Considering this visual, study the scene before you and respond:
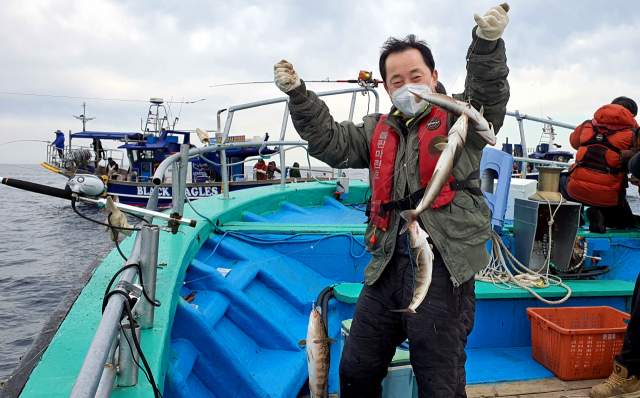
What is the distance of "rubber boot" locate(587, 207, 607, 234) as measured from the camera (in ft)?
15.8

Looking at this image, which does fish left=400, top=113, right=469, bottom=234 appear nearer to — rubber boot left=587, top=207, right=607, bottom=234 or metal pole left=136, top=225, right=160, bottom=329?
metal pole left=136, top=225, right=160, bottom=329

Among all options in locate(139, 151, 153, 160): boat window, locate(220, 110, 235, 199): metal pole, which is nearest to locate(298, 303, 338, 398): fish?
locate(220, 110, 235, 199): metal pole

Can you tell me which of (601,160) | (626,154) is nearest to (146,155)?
(601,160)

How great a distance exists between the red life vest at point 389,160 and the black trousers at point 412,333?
25cm

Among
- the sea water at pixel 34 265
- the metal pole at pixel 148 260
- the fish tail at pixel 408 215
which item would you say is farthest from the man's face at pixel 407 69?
the sea water at pixel 34 265

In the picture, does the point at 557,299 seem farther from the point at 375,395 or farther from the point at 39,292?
the point at 39,292

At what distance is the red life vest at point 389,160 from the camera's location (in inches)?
75.9

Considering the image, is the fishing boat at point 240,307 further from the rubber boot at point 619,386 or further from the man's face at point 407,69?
the man's face at point 407,69

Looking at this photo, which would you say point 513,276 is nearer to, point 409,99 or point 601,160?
point 601,160

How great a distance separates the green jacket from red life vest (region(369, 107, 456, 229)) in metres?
0.03

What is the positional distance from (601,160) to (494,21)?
147 inches

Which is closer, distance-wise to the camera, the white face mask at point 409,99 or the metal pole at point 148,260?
the white face mask at point 409,99

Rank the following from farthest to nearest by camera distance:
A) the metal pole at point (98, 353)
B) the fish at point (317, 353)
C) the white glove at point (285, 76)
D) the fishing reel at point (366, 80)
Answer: the fishing reel at point (366, 80) → the fish at point (317, 353) → the white glove at point (285, 76) → the metal pole at point (98, 353)

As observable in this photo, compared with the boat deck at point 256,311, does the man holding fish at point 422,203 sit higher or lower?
higher
